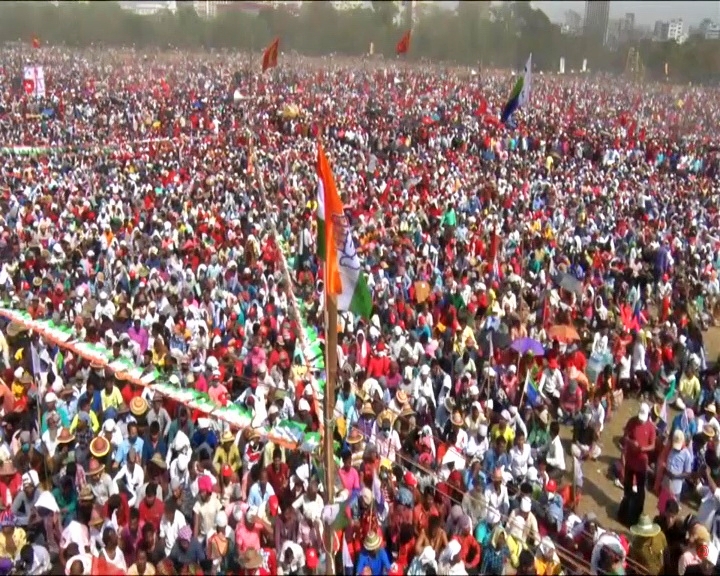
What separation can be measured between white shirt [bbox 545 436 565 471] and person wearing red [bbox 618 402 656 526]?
0.54 metres

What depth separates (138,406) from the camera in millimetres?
6648

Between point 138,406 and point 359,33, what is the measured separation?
38719 mm

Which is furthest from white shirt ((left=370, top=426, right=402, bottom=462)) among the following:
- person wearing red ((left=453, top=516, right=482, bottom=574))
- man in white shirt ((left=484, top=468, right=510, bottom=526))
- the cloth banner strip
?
person wearing red ((left=453, top=516, right=482, bottom=574))

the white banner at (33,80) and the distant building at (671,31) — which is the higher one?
the distant building at (671,31)

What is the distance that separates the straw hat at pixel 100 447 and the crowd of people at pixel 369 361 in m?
0.02

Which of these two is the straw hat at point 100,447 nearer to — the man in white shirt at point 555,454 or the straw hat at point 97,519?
the straw hat at point 97,519

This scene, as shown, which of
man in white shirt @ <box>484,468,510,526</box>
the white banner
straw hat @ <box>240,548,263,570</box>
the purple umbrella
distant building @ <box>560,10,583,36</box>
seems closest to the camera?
straw hat @ <box>240,548,263,570</box>

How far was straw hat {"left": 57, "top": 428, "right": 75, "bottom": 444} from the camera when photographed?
6.22m

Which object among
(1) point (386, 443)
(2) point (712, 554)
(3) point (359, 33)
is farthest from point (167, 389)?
(3) point (359, 33)

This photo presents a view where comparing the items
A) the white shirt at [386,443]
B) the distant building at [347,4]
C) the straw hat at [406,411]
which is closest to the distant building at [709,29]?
the straw hat at [406,411]

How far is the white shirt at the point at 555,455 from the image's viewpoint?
6.27 m

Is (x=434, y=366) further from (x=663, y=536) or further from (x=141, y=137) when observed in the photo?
(x=141, y=137)

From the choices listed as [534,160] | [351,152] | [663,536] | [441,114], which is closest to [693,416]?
[663,536]

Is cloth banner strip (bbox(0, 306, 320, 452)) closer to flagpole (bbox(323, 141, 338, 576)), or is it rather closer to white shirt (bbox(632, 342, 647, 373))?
flagpole (bbox(323, 141, 338, 576))
